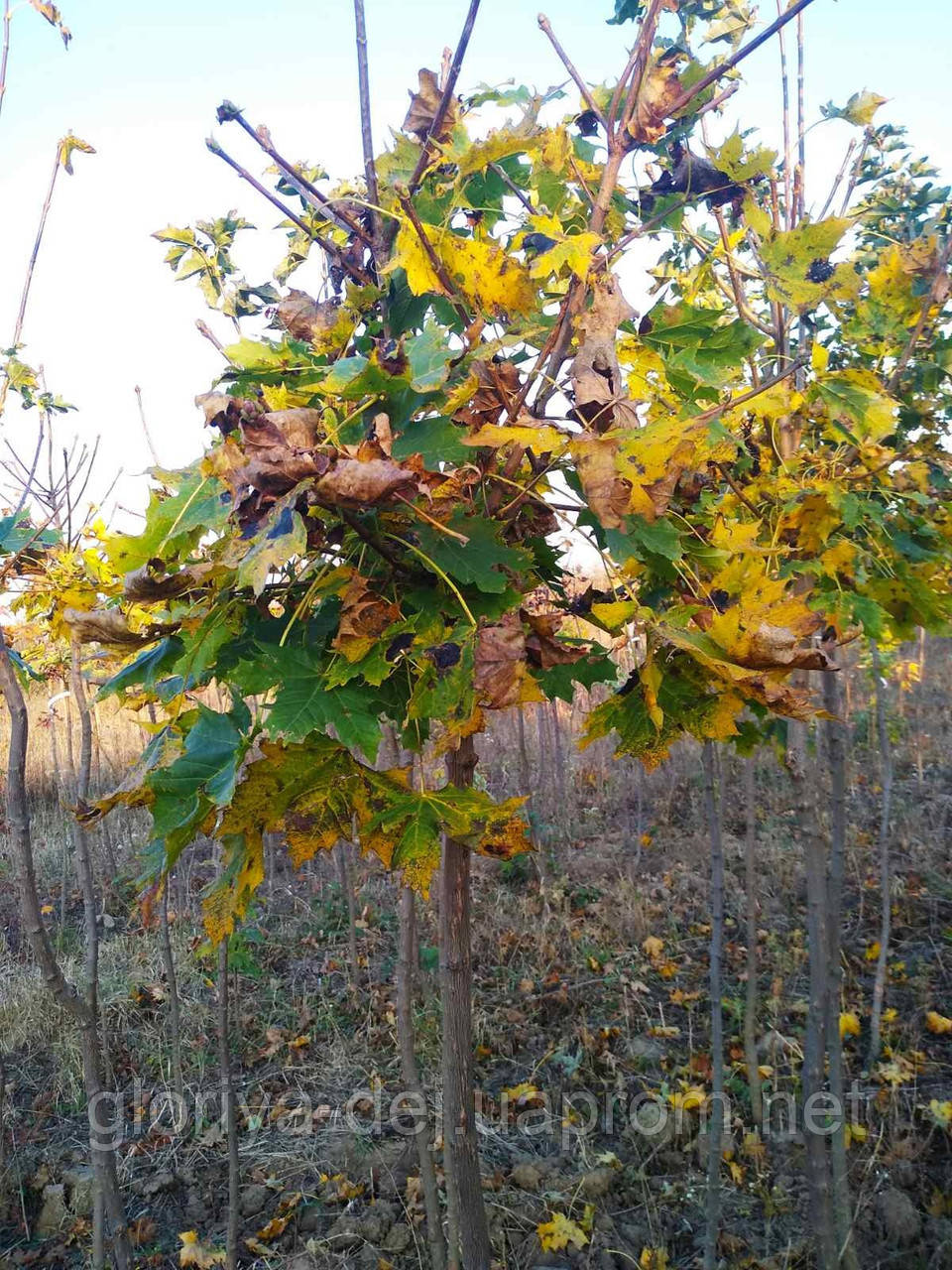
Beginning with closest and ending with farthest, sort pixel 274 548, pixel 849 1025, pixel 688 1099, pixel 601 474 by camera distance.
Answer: pixel 274 548 < pixel 601 474 < pixel 688 1099 < pixel 849 1025

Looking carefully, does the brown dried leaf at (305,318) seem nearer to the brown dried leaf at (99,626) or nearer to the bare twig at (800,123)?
the brown dried leaf at (99,626)

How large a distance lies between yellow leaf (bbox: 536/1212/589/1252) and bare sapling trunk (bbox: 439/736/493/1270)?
140cm

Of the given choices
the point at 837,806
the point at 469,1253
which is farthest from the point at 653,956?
the point at 469,1253

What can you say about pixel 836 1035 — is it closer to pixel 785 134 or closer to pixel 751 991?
pixel 751 991

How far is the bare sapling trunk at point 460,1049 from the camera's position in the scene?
3.32 ft

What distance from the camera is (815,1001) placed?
1.89m

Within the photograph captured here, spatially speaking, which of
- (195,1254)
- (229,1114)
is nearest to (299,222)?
(229,1114)

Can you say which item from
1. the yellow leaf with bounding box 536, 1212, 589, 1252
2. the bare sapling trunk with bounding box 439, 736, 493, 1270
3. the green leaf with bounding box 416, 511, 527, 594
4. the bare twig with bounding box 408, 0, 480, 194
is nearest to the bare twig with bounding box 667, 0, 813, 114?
the bare twig with bounding box 408, 0, 480, 194

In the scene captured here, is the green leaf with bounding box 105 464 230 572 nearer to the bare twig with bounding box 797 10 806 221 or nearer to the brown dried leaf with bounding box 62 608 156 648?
the brown dried leaf with bounding box 62 608 156 648

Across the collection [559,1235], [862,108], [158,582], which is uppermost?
[862,108]

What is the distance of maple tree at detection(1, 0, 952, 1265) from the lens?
0.70 meters

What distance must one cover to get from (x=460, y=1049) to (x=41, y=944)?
888 mm

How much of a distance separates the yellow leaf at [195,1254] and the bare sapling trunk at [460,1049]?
5.31ft

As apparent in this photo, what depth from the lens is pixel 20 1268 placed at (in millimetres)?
2268
